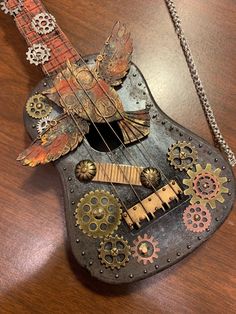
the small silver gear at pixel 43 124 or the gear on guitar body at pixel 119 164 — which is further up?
the small silver gear at pixel 43 124

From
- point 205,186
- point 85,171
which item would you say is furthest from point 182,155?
point 85,171

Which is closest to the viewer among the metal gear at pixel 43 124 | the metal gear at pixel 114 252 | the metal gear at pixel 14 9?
the metal gear at pixel 114 252

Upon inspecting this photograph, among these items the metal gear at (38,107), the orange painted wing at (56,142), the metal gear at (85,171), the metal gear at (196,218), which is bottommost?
the metal gear at (196,218)

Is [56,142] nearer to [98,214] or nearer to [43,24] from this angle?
[98,214]

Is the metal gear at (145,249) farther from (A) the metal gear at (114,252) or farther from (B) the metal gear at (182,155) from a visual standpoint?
(B) the metal gear at (182,155)

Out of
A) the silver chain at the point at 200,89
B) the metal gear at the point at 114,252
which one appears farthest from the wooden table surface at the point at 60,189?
the metal gear at the point at 114,252

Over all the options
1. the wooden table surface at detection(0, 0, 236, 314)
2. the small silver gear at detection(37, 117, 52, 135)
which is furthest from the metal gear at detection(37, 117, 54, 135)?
the wooden table surface at detection(0, 0, 236, 314)
